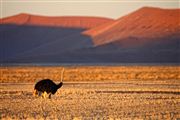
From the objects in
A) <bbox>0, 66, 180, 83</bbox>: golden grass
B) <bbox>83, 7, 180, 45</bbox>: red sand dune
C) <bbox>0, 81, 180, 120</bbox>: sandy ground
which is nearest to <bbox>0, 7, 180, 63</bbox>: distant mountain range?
<bbox>83, 7, 180, 45</bbox>: red sand dune

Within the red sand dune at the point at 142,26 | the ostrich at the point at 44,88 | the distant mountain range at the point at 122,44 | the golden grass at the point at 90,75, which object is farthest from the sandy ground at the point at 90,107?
the red sand dune at the point at 142,26

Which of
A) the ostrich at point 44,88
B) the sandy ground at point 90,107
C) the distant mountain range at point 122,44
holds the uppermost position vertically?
the distant mountain range at point 122,44

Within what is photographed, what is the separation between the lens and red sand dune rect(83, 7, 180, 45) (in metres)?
159

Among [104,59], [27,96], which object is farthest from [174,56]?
[27,96]

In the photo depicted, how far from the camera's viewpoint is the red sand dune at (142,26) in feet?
522

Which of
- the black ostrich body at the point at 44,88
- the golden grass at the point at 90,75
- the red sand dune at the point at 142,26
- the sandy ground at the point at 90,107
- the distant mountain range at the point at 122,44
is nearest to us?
the sandy ground at the point at 90,107

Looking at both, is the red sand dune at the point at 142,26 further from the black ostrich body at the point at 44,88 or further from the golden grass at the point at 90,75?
the black ostrich body at the point at 44,88

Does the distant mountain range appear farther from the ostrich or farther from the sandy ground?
the ostrich

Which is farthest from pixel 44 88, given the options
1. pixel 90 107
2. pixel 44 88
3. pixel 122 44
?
pixel 122 44

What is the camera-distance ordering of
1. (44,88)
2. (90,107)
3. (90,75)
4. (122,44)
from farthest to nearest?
(122,44)
(90,75)
(44,88)
(90,107)

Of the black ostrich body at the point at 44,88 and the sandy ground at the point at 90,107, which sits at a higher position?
the black ostrich body at the point at 44,88

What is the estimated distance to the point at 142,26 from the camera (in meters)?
165

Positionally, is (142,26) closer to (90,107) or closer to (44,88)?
(44,88)

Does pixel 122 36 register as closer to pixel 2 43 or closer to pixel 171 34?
pixel 171 34
